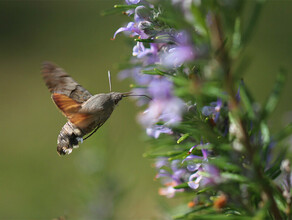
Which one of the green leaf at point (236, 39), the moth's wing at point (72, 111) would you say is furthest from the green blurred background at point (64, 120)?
the moth's wing at point (72, 111)

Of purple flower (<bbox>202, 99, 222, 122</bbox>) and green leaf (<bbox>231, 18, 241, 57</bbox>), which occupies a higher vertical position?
green leaf (<bbox>231, 18, 241, 57</bbox>)

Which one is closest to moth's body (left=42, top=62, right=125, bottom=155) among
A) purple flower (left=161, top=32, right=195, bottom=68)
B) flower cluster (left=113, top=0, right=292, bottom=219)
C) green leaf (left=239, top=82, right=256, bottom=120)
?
flower cluster (left=113, top=0, right=292, bottom=219)

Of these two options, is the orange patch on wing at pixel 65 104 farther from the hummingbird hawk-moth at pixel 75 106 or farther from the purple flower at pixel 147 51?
→ the purple flower at pixel 147 51

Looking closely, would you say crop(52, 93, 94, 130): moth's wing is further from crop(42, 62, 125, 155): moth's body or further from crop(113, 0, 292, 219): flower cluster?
crop(113, 0, 292, 219): flower cluster

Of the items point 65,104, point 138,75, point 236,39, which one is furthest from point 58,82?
point 236,39

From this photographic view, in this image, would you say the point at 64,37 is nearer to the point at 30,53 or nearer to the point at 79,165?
the point at 30,53

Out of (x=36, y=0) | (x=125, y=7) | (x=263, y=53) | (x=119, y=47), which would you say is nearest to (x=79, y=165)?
(x=125, y=7)
